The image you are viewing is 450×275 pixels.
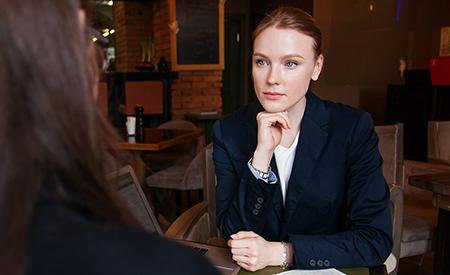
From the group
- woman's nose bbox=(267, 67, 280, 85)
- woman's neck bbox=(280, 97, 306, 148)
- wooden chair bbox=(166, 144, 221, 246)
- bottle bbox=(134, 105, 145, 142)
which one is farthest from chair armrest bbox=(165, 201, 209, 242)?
bottle bbox=(134, 105, 145, 142)

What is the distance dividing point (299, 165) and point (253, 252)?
335 mm

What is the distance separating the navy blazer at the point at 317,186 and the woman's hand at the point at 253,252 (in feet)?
0.31

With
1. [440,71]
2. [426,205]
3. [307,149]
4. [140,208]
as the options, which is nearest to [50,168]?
[140,208]

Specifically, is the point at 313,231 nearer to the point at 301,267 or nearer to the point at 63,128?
the point at 301,267

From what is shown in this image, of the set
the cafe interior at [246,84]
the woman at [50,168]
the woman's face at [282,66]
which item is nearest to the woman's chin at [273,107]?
the woman's face at [282,66]

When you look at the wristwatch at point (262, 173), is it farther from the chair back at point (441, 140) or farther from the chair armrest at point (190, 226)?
the chair back at point (441, 140)

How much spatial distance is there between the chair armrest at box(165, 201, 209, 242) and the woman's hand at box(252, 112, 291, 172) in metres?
0.46

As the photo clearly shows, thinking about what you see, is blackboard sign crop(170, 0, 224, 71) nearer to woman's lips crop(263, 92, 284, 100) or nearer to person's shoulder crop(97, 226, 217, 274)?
woman's lips crop(263, 92, 284, 100)

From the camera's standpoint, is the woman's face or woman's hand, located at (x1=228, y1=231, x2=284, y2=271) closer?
woman's hand, located at (x1=228, y1=231, x2=284, y2=271)

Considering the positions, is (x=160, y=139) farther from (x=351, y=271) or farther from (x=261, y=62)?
A: (x=351, y=271)

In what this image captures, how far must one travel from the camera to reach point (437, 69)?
164 inches

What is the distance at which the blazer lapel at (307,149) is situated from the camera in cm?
125

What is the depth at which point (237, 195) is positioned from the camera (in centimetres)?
126

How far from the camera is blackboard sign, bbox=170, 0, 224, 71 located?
16.3 feet
